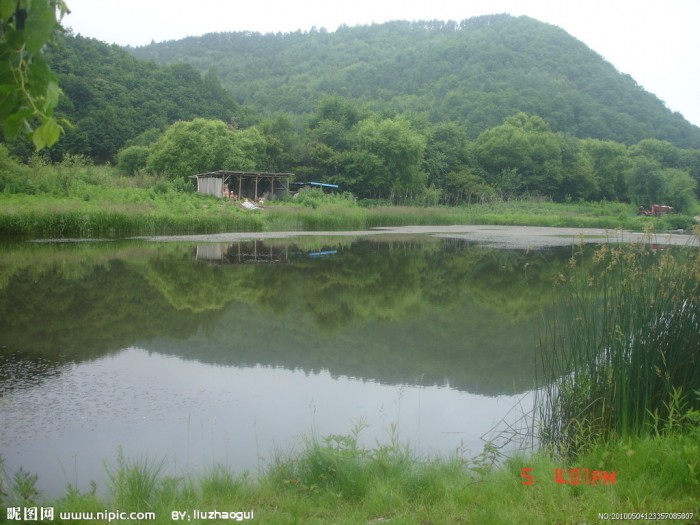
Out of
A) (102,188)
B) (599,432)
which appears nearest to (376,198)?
(102,188)

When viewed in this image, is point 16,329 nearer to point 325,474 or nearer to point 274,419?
point 274,419

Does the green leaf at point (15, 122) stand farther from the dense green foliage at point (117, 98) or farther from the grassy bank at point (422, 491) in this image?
the dense green foliage at point (117, 98)

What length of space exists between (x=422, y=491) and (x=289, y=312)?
A: 244 inches

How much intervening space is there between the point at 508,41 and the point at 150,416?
9796cm

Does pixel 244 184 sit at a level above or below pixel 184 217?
above

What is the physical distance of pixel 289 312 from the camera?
9273 millimetres

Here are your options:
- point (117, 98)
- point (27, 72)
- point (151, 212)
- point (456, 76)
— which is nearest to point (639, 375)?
point (27, 72)

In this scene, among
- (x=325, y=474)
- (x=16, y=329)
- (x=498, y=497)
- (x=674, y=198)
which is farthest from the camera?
(x=674, y=198)

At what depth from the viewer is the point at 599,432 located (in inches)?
153

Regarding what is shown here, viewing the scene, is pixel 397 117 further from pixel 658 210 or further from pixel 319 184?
pixel 658 210

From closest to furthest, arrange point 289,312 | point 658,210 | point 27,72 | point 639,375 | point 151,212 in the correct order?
1. point 27,72
2. point 639,375
3. point 289,312
4. point 151,212
5. point 658,210

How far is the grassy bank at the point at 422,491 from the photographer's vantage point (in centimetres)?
287

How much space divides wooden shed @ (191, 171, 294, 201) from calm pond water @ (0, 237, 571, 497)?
19.5m
